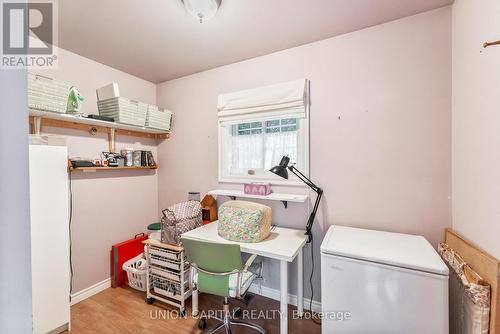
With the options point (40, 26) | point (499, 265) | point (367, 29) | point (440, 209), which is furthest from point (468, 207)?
point (40, 26)

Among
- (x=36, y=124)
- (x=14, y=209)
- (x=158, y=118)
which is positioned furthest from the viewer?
(x=158, y=118)

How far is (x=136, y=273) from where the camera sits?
2.22 m

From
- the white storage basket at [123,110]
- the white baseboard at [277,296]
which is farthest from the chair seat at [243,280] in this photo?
the white storage basket at [123,110]

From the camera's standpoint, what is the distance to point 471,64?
4.23 feet

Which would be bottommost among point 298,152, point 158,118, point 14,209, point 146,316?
point 146,316

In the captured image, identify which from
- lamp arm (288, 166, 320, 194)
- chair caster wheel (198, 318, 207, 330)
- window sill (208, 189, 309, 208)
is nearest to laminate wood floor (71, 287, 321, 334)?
chair caster wheel (198, 318, 207, 330)

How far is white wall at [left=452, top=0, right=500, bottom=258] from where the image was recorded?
1.08 meters

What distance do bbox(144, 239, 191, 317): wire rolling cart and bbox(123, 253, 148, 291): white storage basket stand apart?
0.11 m

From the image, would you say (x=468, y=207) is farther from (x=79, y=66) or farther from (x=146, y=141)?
(x=79, y=66)


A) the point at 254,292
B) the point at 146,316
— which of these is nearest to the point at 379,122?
the point at 254,292

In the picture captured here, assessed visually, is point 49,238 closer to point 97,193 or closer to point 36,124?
point 97,193

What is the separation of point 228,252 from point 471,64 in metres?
1.86

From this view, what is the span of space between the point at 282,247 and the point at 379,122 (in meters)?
1.24

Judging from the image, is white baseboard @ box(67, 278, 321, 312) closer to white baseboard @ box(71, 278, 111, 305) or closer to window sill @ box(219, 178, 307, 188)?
white baseboard @ box(71, 278, 111, 305)
